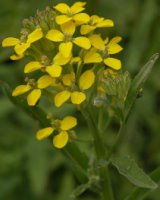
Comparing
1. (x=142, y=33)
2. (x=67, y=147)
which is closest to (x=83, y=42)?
(x=67, y=147)

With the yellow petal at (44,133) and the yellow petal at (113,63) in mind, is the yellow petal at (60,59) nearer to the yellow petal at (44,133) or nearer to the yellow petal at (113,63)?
the yellow petal at (113,63)

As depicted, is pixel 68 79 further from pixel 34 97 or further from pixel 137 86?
pixel 137 86

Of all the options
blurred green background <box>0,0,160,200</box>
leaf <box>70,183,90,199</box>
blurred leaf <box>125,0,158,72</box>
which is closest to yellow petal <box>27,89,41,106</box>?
leaf <box>70,183,90,199</box>

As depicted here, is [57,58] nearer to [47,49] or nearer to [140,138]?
[47,49]

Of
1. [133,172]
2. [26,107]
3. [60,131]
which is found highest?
[26,107]

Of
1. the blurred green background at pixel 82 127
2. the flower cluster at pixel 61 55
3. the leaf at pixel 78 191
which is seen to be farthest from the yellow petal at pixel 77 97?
the blurred green background at pixel 82 127
